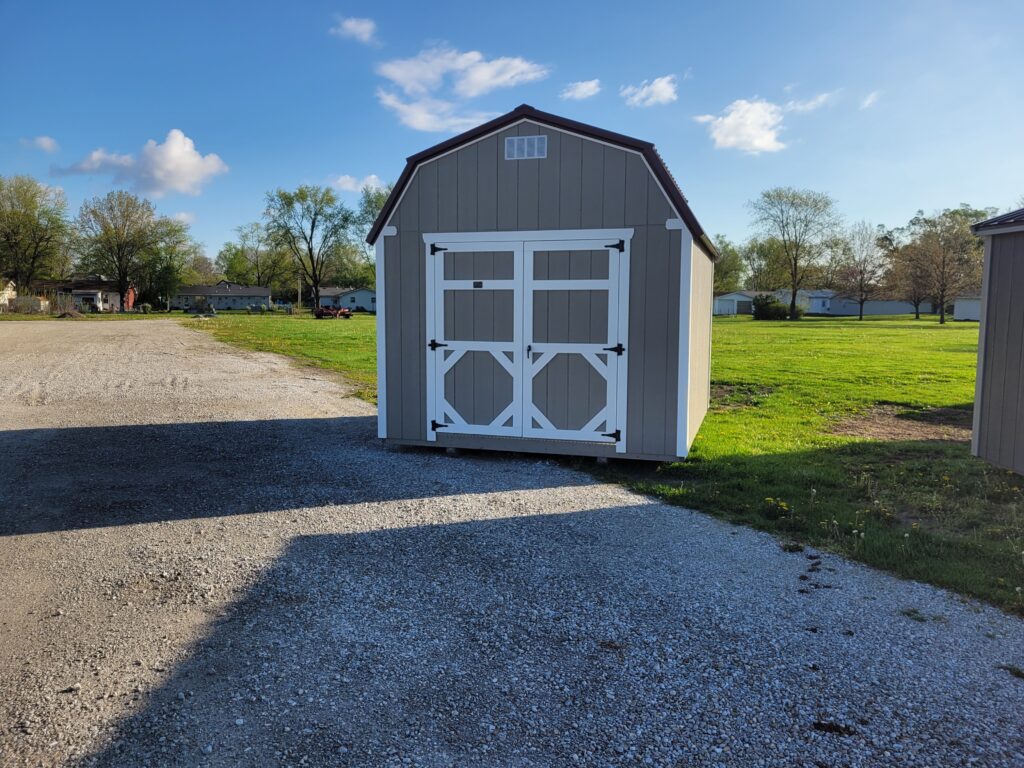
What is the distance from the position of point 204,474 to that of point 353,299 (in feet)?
287

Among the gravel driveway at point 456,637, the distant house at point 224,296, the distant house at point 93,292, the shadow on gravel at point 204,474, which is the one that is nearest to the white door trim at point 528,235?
the shadow on gravel at point 204,474

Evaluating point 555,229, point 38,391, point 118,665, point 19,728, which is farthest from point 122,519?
point 38,391

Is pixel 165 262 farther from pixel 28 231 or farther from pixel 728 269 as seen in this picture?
pixel 728 269

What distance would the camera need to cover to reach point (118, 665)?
10.6 ft

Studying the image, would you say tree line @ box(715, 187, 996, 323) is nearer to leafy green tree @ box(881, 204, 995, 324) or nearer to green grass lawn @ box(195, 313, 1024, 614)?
leafy green tree @ box(881, 204, 995, 324)

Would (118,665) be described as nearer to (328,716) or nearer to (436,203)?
(328,716)

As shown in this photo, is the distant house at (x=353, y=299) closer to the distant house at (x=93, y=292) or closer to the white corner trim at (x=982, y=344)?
the distant house at (x=93, y=292)

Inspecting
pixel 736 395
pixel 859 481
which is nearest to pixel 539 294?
pixel 859 481

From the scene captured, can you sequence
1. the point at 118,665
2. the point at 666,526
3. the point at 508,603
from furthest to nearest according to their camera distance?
the point at 666,526
the point at 508,603
the point at 118,665

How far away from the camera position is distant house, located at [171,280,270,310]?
87856mm

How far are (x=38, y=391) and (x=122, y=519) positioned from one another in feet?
29.1

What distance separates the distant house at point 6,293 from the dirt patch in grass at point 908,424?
→ 64.3 metres

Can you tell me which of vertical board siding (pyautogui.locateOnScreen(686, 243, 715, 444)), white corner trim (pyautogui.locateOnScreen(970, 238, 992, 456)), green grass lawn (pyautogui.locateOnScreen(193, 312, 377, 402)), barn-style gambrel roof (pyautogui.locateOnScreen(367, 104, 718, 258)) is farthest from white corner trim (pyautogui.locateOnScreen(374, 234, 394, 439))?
white corner trim (pyautogui.locateOnScreen(970, 238, 992, 456))

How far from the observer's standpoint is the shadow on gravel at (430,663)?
270 centimetres
